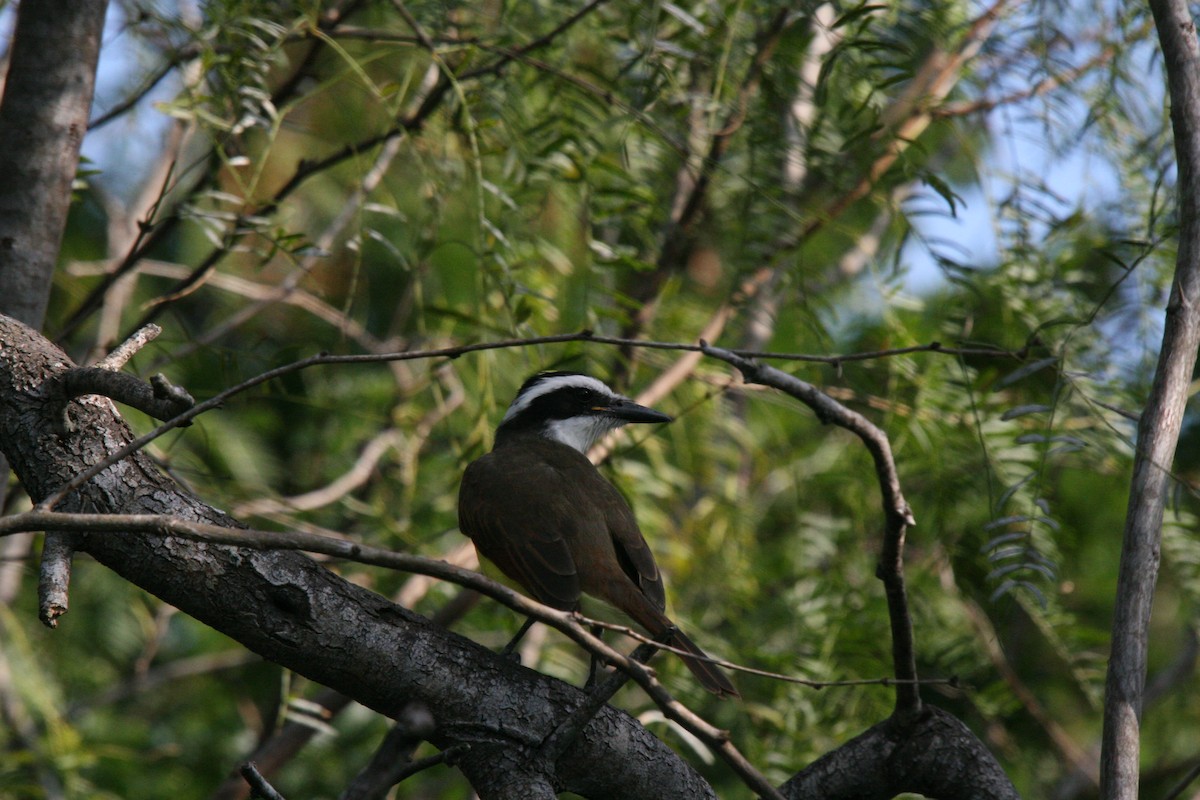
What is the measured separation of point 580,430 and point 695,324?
0.94 meters

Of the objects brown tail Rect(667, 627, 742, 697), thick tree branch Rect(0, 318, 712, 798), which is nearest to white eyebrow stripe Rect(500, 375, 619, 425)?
brown tail Rect(667, 627, 742, 697)

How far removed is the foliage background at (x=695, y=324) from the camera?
3.43 metres

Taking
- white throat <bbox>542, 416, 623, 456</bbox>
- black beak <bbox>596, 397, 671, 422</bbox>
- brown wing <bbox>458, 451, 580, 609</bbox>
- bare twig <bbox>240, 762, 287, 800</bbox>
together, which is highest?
black beak <bbox>596, 397, 671, 422</bbox>

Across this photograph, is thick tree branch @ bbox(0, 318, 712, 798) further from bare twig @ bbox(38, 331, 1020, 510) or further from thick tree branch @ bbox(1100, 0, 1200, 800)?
thick tree branch @ bbox(1100, 0, 1200, 800)

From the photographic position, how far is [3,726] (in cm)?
582

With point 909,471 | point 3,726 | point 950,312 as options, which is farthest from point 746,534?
point 3,726

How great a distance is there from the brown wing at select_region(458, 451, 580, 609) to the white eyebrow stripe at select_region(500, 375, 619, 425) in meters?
0.54

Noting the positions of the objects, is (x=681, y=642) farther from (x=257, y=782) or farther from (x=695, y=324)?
(x=695, y=324)

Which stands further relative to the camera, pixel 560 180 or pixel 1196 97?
pixel 560 180

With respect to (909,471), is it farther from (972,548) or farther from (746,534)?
(746,534)

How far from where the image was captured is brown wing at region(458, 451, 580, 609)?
3268 mm

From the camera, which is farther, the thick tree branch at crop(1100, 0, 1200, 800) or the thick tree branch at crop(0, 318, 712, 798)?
the thick tree branch at crop(0, 318, 712, 798)

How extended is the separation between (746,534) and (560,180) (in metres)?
2.00

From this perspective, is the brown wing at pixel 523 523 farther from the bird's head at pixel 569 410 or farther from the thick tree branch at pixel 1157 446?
the thick tree branch at pixel 1157 446
